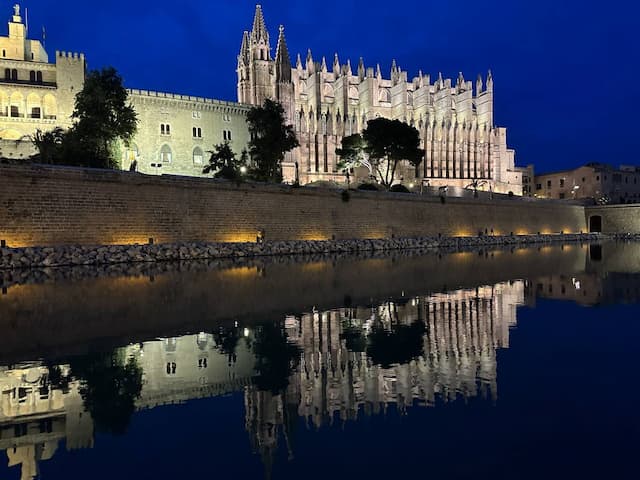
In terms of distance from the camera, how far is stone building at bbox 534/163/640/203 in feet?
226

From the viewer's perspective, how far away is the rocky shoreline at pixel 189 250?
61.4ft

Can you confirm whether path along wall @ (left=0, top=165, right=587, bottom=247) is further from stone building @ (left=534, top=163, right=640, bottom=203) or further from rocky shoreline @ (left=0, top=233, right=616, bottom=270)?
stone building @ (left=534, top=163, right=640, bottom=203)

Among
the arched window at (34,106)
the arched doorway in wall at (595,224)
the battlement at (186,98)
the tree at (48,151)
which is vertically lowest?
the arched doorway in wall at (595,224)

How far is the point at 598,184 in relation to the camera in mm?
68875

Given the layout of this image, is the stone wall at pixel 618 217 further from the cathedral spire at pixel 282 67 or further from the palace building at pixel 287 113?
the cathedral spire at pixel 282 67

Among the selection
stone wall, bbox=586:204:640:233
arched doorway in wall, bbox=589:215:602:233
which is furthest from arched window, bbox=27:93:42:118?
arched doorway in wall, bbox=589:215:602:233

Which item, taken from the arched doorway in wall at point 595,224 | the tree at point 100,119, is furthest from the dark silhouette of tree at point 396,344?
the arched doorway in wall at point 595,224

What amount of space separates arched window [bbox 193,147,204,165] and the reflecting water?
36.5m

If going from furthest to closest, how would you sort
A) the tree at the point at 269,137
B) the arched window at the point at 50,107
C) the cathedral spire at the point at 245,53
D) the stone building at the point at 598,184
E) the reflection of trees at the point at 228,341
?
1. the stone building at the point at 598,184
2. the cathedral spire at the point at 245,53
3. the arched window at the point at 50,107
4. the tree at the point at 269,137
5. the reflection of trees at the point at 228,341

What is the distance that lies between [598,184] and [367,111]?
3310cm

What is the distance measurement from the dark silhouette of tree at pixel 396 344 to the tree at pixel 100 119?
87.1 ft

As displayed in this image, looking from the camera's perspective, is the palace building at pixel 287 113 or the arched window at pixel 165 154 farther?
the arched window at pixel 165 154

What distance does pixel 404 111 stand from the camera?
64250mm

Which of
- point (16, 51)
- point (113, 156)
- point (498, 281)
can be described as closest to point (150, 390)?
point (498, 281)
